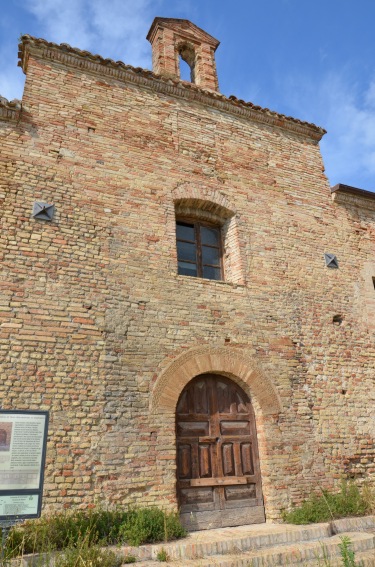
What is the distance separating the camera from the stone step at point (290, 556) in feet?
15.0

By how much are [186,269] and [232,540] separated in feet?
13.7

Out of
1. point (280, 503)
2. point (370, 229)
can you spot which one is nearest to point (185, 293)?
point (280, 503)

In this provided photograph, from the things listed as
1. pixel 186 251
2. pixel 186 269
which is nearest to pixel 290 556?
pixel 186 269

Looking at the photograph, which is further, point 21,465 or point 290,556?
point 290,556

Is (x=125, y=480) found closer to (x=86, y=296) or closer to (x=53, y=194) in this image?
(x=86, y=296)

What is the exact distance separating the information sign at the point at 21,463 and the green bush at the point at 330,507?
13.3ft

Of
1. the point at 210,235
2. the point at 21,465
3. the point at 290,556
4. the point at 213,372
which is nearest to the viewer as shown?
the point at 21,465

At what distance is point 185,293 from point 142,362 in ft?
4.54

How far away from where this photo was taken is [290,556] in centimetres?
489

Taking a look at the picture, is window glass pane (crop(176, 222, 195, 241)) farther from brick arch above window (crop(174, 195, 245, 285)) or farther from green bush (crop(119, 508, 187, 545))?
green bush (crop(119, 508, 187, 545))

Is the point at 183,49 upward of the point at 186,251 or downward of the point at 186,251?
upward

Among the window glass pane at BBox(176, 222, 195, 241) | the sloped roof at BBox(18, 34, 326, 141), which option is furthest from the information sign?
the sloped roof at BBox(18, 34, 326, 141)

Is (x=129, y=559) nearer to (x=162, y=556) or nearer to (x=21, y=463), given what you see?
(x=162, y=556)

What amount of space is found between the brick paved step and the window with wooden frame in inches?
167
